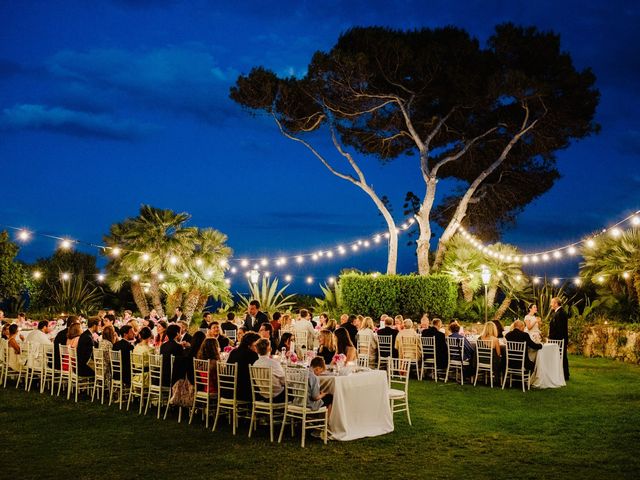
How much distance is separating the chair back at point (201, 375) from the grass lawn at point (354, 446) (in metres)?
0.42

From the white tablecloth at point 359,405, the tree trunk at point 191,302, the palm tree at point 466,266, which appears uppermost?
the palm tree at point 466,266

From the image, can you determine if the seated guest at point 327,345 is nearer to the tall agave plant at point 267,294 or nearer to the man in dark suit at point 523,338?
the man in dark suit at point 523,338

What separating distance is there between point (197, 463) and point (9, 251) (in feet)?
59.5

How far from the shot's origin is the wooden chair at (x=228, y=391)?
7875mm

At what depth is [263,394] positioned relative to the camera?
775cm

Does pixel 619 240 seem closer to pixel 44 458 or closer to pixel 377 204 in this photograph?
pixel 377 204

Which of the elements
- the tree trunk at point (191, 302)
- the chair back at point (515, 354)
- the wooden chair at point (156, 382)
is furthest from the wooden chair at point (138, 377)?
the tree trunk at point (191, 302)

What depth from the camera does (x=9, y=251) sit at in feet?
73.4

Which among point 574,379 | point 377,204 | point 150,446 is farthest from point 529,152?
point 150,446

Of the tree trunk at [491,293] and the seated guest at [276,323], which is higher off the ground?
the tree trunk at [491,293]

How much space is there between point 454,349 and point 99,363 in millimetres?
5767

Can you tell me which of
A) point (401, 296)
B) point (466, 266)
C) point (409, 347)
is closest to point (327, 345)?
point (409, 347)

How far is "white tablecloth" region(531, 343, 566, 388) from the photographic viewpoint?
37.4 feet

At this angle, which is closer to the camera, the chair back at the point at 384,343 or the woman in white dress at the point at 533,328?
the woman in white dress at the point at 533,328
